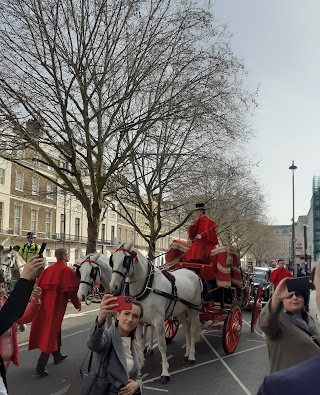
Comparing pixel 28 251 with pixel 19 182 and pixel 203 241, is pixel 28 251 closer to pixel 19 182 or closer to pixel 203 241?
pixel 203 241

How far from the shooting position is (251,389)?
21.7ft

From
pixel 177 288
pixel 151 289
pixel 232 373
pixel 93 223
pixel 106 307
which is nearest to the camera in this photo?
pixel 106 307

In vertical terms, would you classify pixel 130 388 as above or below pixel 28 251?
below

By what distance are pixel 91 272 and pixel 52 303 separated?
949mm

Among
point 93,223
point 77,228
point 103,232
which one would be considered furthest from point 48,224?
point 93,223

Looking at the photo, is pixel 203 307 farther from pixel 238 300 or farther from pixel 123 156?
pixel 123 156

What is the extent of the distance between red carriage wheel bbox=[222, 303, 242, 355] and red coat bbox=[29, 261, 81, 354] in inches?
120

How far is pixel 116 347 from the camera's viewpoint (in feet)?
9.93

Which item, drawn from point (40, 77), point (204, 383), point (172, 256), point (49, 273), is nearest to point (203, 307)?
point (172, 256)

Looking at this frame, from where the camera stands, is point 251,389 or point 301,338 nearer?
point 301,338

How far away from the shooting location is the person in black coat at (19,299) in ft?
8.64

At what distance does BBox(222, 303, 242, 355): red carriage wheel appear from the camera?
8.73 m

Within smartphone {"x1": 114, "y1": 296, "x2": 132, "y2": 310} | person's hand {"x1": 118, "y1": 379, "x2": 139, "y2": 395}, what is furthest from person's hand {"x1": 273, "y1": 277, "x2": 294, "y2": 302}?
person's hand {"x1": 118, "y1": 379, "x2": 139, "y2": 395}

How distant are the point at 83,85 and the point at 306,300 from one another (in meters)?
12.5
